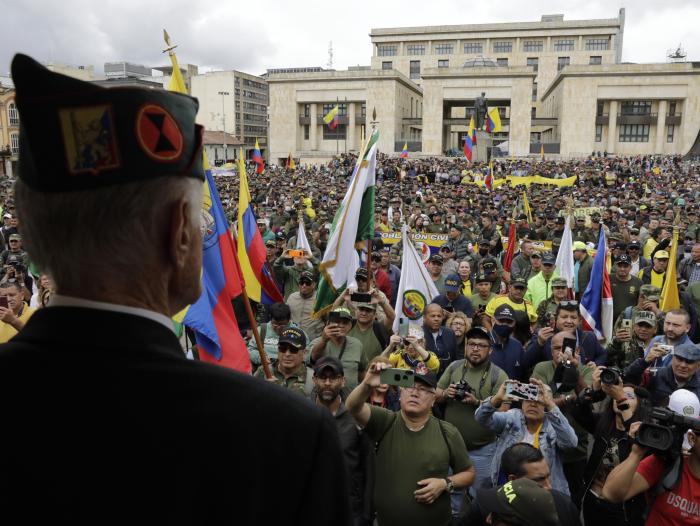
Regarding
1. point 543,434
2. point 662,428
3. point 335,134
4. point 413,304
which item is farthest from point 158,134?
point 335,134

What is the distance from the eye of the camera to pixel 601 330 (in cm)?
725

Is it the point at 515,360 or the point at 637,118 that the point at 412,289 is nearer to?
the point at 515,360

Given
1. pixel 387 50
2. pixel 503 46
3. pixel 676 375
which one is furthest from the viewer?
pixel 387 50

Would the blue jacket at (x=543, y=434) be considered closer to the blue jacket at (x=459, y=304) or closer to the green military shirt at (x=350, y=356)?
the green military shirt at (x=350, y=356)

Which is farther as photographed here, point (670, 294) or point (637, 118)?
point (637, 118)

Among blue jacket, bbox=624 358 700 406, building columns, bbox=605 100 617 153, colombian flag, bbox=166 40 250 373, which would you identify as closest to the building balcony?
building columns, bbox=605 100 617 153

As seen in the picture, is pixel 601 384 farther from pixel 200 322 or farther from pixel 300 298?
pixel 300 298

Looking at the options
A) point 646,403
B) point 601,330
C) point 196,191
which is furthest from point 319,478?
point 601,330

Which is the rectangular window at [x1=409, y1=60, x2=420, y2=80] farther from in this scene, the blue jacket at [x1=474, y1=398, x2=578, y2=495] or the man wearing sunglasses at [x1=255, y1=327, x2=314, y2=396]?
the blue jacket at [x1=474, y1=398, x2=578, y2=495]

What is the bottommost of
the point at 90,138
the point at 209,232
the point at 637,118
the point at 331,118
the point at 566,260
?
the point at 566,260

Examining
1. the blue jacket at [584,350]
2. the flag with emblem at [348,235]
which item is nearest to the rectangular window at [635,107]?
the flag with emblem at [348,235]

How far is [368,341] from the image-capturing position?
5.89 metres

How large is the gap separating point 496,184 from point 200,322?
22239 mm

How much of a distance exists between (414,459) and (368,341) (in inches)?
88.0
